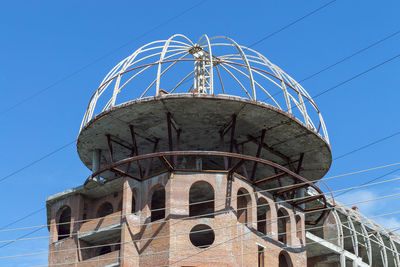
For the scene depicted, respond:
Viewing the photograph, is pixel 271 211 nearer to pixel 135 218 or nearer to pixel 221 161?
pixel 221 161

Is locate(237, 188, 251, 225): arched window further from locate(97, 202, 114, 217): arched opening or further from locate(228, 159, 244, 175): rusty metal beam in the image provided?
locate(97, 202, 114, 217): arched opening

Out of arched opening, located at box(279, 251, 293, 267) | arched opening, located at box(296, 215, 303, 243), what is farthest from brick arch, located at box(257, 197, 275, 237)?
arched opening, located at box(296, 215, 303, 243)

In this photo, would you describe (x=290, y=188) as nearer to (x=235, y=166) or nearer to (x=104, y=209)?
(x=235, y=166)

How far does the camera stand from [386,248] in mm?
57500

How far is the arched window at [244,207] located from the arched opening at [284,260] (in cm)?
340

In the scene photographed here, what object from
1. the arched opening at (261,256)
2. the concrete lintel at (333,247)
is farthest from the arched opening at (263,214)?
the concrete lintel at (333,247)

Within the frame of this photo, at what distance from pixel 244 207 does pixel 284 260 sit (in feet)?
18.8

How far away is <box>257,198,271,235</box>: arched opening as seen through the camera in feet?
136

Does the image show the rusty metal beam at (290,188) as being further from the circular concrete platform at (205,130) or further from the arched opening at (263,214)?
the circular concrete platform at (205,130)

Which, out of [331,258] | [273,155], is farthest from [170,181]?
[331,258]

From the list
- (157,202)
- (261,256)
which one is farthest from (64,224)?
(261,256)

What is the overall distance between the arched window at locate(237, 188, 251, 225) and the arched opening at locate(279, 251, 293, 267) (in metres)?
3.40

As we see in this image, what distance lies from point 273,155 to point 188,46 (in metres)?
7.38

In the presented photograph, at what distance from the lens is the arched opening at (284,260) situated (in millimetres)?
42375
